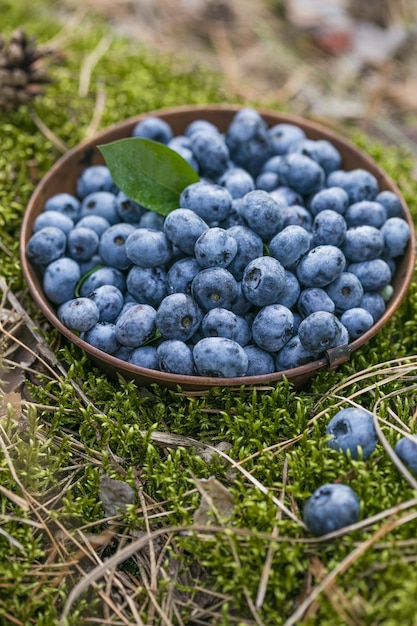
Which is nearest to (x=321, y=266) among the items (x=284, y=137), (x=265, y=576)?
(x=284, y=137)

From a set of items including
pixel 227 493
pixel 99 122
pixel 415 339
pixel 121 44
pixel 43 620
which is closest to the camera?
pixel 43 620

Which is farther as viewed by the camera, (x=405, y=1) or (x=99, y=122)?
(x=405, y=1)

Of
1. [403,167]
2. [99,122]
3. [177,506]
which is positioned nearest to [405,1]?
[403,167]

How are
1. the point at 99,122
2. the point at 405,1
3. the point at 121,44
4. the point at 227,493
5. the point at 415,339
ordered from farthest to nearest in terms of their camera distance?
the point at 405,1 < the point at 121,44 < the point at 99,122 < the point at 415,339 < the point at 227,493

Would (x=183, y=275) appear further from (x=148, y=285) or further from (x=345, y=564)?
(x=345, y=564)

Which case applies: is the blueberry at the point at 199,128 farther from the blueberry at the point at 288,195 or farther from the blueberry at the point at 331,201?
the blueberry at the point at 331,201

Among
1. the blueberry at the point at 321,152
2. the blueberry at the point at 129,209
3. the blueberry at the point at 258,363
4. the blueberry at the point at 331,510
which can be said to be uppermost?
the blueberry at the point at 321,152

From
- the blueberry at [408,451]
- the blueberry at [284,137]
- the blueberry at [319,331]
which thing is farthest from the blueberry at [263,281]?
the blueberry at [284,137]

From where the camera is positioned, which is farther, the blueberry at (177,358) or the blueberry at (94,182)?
the blueberry at (94,182)

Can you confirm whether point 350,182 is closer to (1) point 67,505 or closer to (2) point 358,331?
(2) point 358,331
